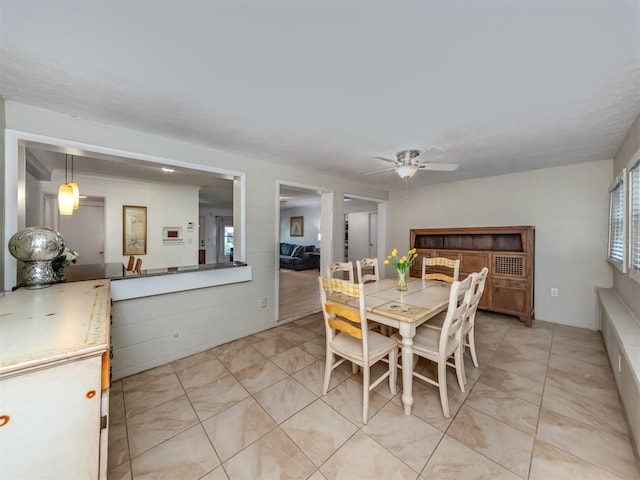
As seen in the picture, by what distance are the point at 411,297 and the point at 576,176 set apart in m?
3.15

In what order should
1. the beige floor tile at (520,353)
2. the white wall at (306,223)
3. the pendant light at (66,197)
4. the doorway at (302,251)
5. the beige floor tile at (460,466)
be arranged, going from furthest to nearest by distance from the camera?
the white wall at (306,223) < the doorway at (302,251) < the pendant light at (66,197) < the beige floor tile at (520,353) < the beige floor tile at (460,466)

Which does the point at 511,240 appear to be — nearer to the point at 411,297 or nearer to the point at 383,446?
the point at 411,297

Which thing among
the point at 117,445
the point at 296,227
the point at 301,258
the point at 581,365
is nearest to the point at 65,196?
the point at 117,445

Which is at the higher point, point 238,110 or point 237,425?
point 238,110

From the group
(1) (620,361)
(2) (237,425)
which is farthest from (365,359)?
(1) (620,361)

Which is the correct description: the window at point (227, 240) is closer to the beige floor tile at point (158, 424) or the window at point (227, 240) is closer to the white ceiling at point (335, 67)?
the white ceiling at point (335, 67)

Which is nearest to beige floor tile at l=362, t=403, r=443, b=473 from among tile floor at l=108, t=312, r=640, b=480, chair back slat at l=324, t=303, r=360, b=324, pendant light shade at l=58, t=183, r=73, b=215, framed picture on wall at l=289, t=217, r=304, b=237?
tile floor at l=108, t=312, r=640, b=480

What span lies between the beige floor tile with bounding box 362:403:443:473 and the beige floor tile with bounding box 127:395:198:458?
1.25m

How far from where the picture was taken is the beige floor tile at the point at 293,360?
241cm

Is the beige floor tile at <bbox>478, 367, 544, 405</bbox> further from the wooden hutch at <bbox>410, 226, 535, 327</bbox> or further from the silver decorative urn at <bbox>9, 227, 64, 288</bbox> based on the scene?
the silver decorative urn at <bbox>9, 227, 64, 288</bbox>

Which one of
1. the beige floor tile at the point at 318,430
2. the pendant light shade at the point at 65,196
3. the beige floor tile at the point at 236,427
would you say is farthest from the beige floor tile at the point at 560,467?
the pendant light shade at the point at 65,196

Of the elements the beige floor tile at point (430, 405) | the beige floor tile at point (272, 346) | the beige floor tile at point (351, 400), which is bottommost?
the beige floor tile at point (351, 400)

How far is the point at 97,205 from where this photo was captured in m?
4.79

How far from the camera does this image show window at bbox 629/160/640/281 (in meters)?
1.97
